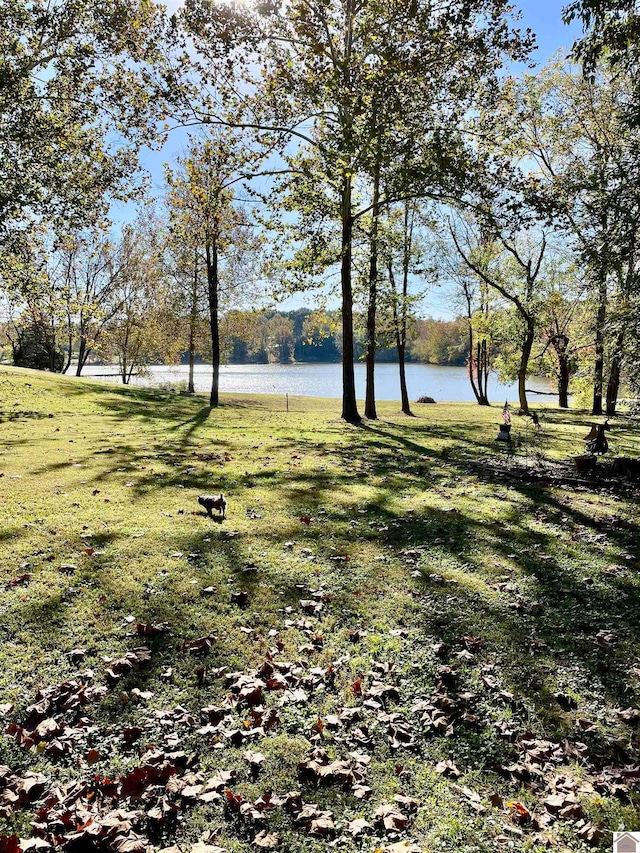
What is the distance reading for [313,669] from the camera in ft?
13.4

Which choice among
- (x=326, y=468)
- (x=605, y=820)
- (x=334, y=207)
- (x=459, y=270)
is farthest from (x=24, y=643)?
(x=459, y=270)

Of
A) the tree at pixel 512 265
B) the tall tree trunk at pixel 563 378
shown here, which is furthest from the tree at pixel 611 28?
the tall tree trunk at pixel 563 378

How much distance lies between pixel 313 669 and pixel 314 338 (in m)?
19.4

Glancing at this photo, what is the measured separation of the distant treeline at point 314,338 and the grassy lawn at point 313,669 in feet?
44.2

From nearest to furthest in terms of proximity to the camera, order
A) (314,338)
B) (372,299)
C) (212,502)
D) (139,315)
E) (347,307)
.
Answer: (212,502), (347,307), (372,299), (314,338), (139,315)

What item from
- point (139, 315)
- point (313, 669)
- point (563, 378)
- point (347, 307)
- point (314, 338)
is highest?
point (139, 315)

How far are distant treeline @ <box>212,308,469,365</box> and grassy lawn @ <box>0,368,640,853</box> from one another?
44.2ft

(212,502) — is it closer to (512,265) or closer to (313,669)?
(313,669)

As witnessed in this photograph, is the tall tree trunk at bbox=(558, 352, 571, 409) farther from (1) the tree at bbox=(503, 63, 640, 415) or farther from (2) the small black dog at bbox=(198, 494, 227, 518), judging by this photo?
(2) the small black dog at bbox=(198, 494, 227, 518)

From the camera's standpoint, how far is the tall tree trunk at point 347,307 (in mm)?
16812

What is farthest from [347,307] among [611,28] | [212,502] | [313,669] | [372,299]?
[313,669]

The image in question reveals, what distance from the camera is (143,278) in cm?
3794

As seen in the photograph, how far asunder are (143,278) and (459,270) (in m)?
23.7

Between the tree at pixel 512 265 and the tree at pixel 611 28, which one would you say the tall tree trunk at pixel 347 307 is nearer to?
the tree at pixel 611 28
